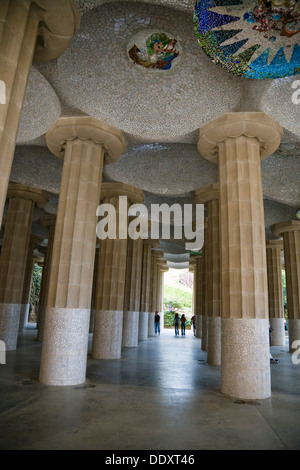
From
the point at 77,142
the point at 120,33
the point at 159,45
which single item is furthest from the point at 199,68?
the point at 77,142

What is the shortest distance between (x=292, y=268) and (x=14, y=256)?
49.0 ft

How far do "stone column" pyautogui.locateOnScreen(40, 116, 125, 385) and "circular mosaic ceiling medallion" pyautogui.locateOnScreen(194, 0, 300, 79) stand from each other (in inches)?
148

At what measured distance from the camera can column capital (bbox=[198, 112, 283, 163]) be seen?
8.69 m

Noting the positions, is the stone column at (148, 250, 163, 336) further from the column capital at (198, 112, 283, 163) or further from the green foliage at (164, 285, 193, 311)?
the green foliage at (164, 285, 193, 311)

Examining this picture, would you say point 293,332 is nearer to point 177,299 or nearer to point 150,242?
point 150,242

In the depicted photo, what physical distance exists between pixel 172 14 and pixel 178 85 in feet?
6.14

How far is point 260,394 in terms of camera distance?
24.4ft

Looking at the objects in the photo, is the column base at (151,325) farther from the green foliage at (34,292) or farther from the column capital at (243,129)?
the column capital at (243,129)

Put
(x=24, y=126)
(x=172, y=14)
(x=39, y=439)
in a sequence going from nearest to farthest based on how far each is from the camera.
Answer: (x=39, y=439) → (x=172, y=14) → (x=24, y=126)

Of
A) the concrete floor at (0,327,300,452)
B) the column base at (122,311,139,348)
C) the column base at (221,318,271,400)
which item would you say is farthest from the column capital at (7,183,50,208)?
the column base at (221,318,271,400)

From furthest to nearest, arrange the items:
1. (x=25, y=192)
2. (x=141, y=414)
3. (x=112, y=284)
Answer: (x=25, y=192), (x=112, y=284), (x=141, y=414)

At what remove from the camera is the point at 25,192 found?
15297 millimetres

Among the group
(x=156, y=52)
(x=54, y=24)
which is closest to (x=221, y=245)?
(x=156, y=52)

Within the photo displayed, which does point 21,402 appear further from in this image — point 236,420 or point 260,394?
point 260,394
